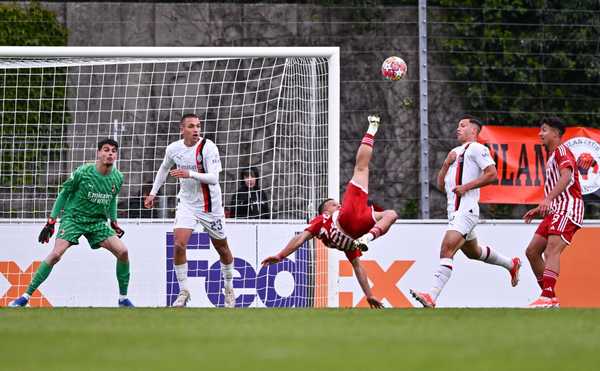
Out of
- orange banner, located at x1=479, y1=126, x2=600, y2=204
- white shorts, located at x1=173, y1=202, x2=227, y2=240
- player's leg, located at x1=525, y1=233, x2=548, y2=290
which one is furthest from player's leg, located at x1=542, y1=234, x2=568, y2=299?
orange banner, located at x1=479, y1=126, x2=600, y2=204

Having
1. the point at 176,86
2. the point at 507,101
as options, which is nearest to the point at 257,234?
the point at 176,86

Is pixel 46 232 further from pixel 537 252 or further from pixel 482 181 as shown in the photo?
pixel 537 252

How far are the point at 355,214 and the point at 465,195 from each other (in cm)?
123

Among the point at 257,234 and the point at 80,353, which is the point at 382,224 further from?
the point at 80,353

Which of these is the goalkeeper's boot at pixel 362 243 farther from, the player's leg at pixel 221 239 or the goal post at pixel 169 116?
the goal post at pixel 169 116

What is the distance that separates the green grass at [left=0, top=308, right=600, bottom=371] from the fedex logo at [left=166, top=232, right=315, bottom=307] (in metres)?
4.58

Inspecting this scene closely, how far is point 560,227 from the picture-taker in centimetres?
1178

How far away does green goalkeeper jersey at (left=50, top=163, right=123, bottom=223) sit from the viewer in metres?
12.5

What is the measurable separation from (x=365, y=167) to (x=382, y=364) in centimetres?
647

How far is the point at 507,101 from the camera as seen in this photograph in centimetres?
1786

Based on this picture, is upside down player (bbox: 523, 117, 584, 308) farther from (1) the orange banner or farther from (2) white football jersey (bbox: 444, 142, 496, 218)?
(1) the orange banner

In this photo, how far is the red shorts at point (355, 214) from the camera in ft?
38.2

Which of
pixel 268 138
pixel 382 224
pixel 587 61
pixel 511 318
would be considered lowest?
pixel 511 318

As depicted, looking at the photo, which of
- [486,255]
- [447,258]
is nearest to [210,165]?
[447,258]
